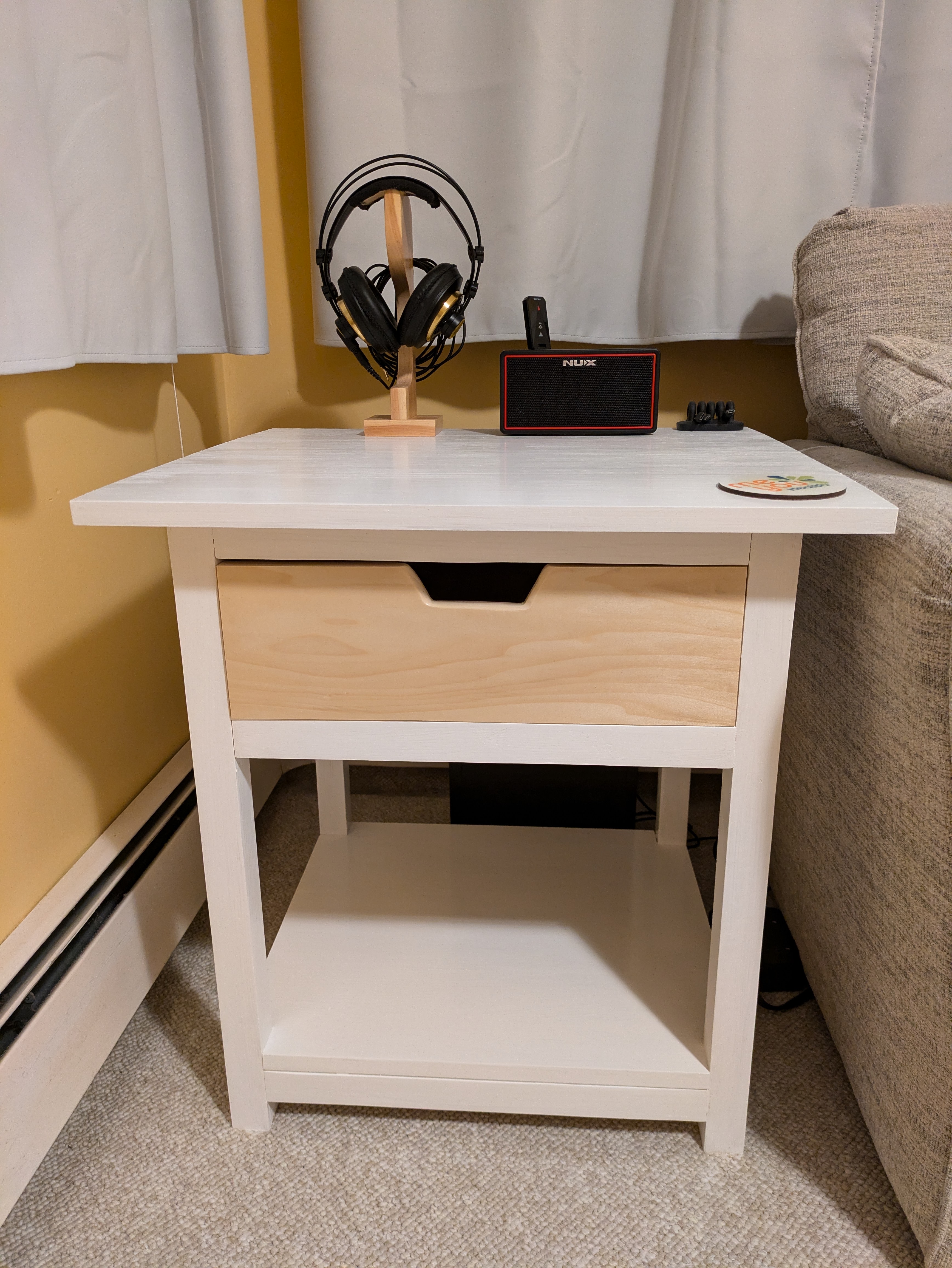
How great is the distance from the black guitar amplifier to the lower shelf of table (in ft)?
1.77

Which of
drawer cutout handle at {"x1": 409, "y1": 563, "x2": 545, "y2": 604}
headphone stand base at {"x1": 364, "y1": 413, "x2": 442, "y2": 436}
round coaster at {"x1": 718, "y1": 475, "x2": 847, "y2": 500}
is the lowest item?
drawer cutout handle at {"x1": 409, "y1": 563, "x2": 545, "y2": 604}

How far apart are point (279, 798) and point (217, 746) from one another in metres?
0.72

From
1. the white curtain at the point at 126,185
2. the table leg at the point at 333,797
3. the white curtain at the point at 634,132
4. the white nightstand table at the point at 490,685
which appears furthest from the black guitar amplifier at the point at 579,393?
the table leg at the point at 333,797

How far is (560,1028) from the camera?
2.58 feet

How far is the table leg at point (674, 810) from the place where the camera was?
108 cm

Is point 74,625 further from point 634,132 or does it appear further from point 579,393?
point 634,132

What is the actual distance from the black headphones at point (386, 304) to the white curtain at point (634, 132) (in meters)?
0.16

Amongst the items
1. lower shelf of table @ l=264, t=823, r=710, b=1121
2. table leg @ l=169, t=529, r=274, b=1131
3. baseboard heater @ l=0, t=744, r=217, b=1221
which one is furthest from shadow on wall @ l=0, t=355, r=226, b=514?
lower shelf of table @ l=264, t=823, r=710, b=1121

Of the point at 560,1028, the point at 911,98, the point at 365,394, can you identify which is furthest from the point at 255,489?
the point at 911,98

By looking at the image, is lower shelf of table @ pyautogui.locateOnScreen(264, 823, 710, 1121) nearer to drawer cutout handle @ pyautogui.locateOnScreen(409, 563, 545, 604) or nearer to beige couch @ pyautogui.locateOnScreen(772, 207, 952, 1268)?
beige couch @ pyautogui.locateOnScreen(772, 207, 952, 1268)

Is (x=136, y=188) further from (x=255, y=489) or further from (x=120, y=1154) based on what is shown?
(x=120, y=1154)

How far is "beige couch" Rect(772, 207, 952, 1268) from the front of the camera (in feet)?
1.97

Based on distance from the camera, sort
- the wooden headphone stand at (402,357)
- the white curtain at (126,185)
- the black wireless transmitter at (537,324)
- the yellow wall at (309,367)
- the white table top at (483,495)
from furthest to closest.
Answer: the yellow wall at (309,367)
the black wireless transmitter at (537,324)
the wooden headphone stand at (402,357)
the white curtain at (126,185)
the white table top at (483,495)

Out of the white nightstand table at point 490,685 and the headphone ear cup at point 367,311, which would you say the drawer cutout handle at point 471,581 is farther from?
the headphone ear cup at point 367,311
